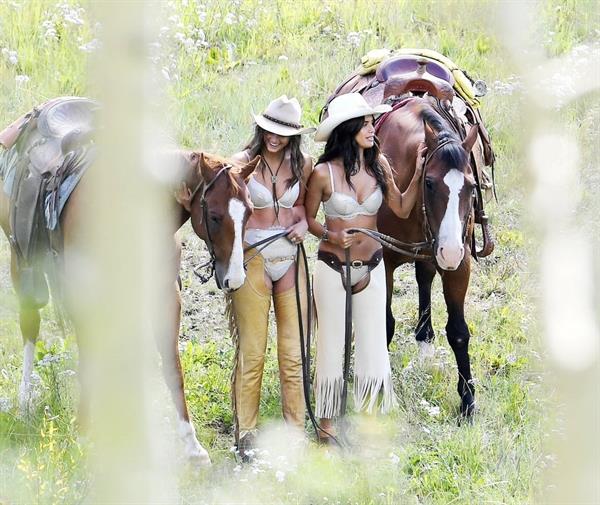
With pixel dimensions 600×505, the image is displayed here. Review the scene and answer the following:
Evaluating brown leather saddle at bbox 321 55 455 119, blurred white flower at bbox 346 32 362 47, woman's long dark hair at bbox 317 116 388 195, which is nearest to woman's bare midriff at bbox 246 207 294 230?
woman's long dark hair at bbox 317 116 388 195

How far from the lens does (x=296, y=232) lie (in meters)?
4.88

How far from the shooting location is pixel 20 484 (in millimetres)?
4121

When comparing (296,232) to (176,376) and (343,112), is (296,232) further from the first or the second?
(176,376)

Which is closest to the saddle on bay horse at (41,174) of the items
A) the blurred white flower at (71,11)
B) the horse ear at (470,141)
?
the horse ear at (470,141)

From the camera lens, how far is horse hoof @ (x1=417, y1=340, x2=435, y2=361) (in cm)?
627

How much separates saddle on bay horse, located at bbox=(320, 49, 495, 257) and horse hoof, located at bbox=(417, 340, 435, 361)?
780 mm

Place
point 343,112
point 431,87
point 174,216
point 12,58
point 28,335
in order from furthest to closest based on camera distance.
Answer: point 12,58 < point 431,87 < point 28,335 < point 343,112 < point 174,216

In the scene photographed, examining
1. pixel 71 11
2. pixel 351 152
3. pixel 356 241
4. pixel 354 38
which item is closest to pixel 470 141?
pixel 351 152

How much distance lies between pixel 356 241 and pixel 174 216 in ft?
3.40

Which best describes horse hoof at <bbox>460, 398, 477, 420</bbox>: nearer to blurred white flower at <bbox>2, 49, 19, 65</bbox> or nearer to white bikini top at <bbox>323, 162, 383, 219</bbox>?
white bikini top at <bbox>323, 162, 383, 219</bbox>

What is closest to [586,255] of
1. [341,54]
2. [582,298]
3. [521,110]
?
[582,298]

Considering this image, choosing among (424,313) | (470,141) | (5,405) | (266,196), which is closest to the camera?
(266,196)

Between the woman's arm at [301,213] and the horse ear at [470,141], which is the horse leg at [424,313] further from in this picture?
the woman's arm at [301,213]

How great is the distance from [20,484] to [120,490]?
3.17 meters
